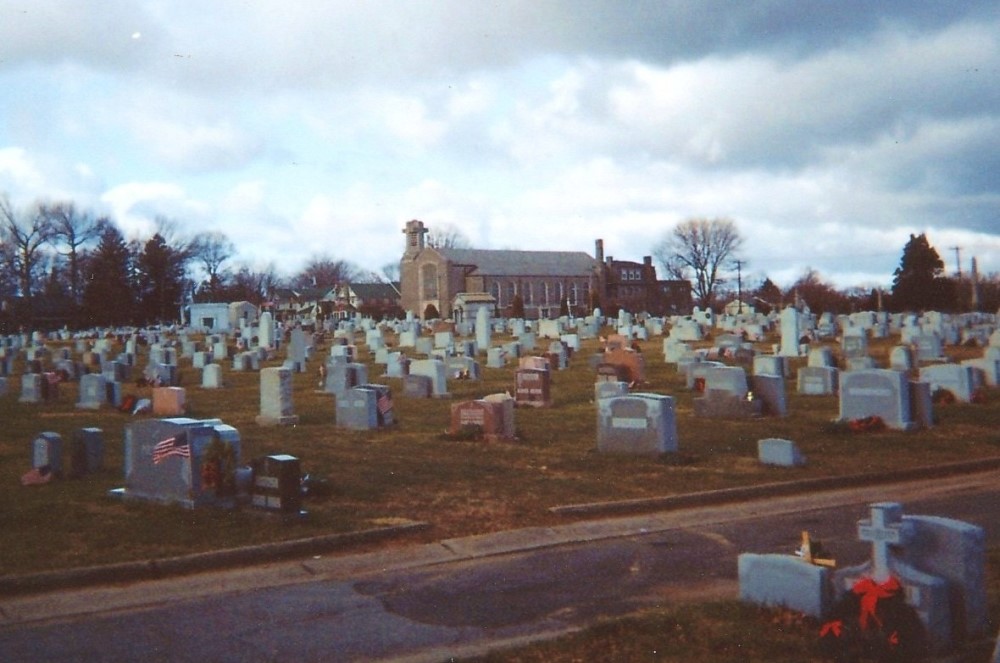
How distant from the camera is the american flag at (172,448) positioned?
10320 mm

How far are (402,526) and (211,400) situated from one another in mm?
15031

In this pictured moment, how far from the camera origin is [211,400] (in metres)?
23.2

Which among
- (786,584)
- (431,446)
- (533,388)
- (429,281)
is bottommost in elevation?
(786,584)

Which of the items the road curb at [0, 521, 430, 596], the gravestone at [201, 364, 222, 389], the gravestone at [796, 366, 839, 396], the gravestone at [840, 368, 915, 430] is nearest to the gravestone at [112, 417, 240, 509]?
the road curb at [0, 521, 430, 596]

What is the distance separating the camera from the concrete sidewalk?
7.92m

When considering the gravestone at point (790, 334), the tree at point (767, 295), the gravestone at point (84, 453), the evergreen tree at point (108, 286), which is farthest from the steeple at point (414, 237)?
the gravestone at point (84, 453)

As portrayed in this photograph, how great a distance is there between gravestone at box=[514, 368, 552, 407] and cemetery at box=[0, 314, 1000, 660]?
46 mm

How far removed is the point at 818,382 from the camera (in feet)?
70.4

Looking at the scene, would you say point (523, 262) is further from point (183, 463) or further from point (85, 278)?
point (183, 463)

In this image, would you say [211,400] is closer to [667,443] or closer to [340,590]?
[667,443]

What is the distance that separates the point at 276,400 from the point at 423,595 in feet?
36.8

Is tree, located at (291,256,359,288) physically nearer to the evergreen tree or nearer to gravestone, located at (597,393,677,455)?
the evergreen tree

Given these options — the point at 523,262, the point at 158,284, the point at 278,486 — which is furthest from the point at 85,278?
the point at 278,486

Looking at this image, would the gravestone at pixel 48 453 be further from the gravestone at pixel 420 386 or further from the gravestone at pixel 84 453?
the gravestone at pixel 420 386
